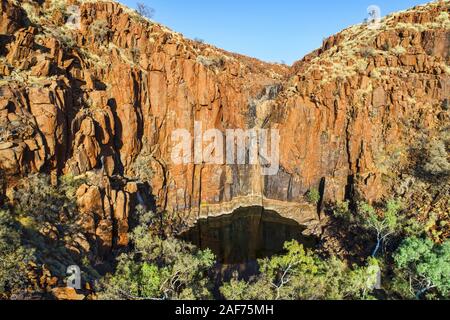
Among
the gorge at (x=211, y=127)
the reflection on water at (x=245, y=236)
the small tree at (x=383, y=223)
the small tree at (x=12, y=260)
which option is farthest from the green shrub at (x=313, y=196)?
the small tree at (x=12, y=260)

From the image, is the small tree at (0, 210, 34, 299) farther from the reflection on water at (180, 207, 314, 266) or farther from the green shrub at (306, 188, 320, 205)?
the green shrub at (306, 188, 320, 205)

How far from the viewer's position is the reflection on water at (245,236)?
3609 cm

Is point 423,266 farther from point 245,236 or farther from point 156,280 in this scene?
point 245,236

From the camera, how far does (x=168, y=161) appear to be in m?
42.2

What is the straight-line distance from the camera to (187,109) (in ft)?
143

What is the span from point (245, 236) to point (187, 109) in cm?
2039

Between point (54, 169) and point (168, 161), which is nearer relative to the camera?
point (54, 169)

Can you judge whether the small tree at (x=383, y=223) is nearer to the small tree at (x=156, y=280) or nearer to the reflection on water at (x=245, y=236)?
the reflection on water at (x=245, y=236)

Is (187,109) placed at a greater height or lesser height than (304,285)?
greater

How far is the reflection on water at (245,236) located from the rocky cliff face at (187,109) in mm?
1856

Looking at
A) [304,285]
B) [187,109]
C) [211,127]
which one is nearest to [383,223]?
[304,285]

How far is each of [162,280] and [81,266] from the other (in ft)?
20.2
